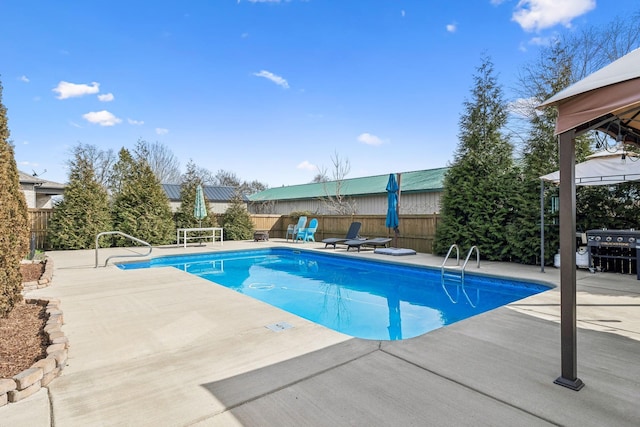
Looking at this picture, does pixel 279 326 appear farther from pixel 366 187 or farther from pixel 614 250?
pixel 366 187

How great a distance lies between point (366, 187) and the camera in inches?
797

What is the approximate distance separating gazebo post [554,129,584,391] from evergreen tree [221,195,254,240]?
14.8m

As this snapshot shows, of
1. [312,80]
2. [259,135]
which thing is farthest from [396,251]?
[259,135]

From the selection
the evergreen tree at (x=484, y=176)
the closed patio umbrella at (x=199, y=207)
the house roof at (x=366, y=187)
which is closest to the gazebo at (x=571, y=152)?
the evergreen tree at (x=484, y=176)

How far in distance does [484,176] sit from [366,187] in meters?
11.0

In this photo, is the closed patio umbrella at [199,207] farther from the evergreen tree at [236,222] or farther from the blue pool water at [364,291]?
the blue pool water at [364,291]

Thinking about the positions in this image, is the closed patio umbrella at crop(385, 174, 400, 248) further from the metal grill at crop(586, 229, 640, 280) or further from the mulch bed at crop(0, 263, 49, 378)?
the mulch bed at crop(0, 263, 49, 378)

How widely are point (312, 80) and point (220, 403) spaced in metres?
12.7

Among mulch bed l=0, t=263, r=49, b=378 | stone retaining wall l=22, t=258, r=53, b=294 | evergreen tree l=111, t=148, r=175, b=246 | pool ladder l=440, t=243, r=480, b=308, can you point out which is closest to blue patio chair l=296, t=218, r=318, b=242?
evergreen tree l=111, t=148, r=175, b=246

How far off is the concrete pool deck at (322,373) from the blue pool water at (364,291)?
128 cm

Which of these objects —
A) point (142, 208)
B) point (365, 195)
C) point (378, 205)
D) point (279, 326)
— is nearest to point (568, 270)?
point (279, 326)

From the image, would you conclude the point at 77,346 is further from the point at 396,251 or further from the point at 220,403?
the point at 396,251

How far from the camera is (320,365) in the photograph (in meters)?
2.70

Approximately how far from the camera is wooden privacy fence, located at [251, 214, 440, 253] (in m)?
11.3
